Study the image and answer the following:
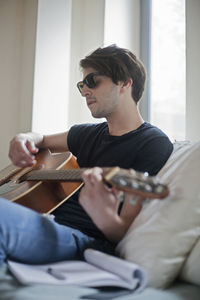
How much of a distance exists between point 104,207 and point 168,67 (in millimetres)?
1686

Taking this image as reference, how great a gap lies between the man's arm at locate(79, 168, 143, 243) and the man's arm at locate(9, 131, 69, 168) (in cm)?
66

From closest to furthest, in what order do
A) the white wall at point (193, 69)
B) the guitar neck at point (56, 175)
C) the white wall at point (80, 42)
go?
the guitar neck at point (56, 175), the white wall at point (193, 69), the white wall at point (80, 42)

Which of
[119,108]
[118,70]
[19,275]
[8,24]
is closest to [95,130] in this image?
[119,108]

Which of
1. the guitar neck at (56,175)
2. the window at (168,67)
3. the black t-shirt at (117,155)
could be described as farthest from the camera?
the window at (168,67)

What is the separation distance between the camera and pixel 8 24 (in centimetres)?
281

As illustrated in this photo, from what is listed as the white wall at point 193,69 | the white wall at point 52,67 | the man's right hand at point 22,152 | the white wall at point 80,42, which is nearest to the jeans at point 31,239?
the man's right hand at point 22,152

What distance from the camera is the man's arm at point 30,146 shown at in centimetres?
171

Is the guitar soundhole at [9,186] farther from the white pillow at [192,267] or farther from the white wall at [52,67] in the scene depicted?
the white wall at [52,67]

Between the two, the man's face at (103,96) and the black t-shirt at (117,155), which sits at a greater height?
the man's face at (103,96)

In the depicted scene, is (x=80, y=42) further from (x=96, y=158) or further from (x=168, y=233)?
(x=168, y=233)

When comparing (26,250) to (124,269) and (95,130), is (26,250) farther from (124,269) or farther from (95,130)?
(95,130)

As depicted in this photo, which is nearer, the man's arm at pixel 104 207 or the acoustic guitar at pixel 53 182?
the acoustic guitar at pixel 53 182

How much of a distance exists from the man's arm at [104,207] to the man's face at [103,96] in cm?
56

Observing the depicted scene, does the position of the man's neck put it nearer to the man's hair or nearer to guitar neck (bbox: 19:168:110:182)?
the man's hair
